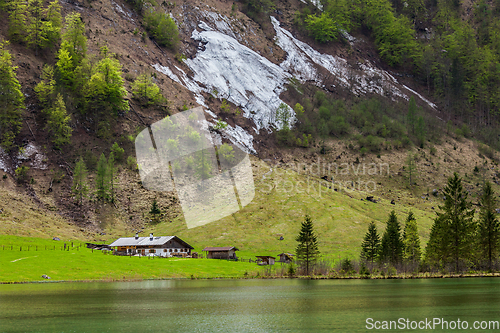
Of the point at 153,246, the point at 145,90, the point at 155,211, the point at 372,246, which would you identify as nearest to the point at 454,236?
the point at 372,246

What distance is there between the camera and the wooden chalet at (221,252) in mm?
84125

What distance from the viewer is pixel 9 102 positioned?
9719cm

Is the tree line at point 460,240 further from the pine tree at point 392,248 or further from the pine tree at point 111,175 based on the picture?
the pine tree at point 111,175

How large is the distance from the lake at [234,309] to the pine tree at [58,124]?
57257 mm

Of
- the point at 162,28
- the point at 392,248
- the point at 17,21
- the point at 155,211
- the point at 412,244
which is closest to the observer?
the point at 392,248

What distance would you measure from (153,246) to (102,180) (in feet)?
74.3

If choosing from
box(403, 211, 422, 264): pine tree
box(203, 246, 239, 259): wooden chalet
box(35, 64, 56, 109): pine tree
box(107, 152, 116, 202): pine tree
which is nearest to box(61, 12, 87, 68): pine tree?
box(35, 64, 56, 109): pine tree

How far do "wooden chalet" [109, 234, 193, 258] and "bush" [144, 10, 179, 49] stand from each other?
7809cm

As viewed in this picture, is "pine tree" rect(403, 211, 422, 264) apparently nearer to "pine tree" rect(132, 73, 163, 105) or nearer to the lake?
the lake

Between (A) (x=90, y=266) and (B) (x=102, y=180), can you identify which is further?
(B) (x=102, y=180)

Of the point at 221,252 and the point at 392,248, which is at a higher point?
the point at 392,248

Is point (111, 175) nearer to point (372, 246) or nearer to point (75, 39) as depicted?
point (75, 39)

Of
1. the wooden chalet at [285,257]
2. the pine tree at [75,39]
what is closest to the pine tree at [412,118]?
the wooden chalet at [285,257]

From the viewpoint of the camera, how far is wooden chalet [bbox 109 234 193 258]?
84.1 m
